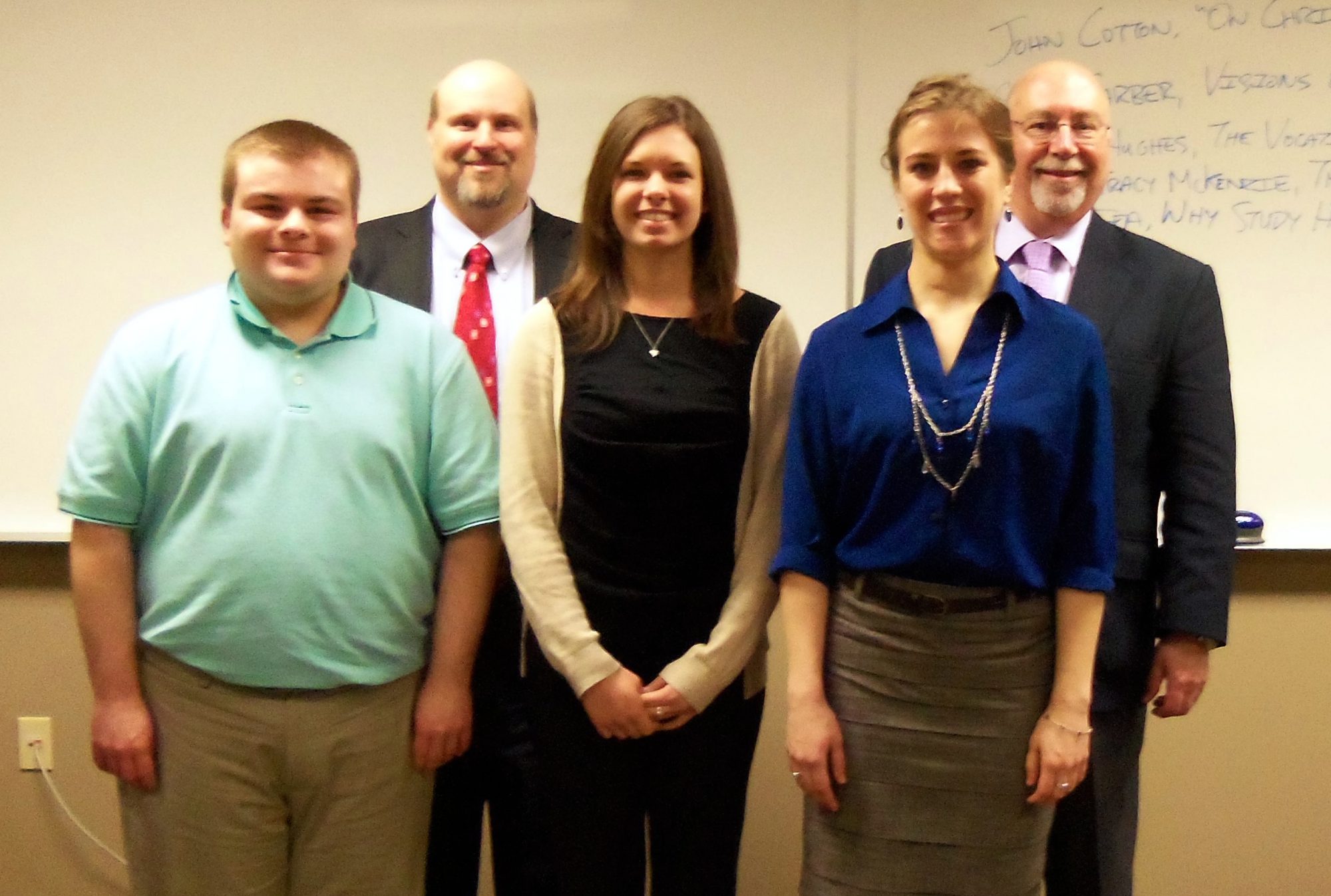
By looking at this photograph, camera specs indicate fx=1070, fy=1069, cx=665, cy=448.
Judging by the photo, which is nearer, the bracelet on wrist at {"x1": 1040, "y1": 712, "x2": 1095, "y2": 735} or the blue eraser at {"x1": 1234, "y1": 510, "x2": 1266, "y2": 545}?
the bracelet on wrist at {"x1": 1040, "y1": 712, "x2": 1095, "y2": 735}

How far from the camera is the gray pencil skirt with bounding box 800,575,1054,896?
1.30 meters

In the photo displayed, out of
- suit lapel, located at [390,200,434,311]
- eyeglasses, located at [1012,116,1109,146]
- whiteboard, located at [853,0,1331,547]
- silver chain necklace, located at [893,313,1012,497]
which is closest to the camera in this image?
silver chain necklace, located at [893,313,1012,497]

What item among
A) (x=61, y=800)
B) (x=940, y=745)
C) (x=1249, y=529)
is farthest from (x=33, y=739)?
(x=1249, y=529)

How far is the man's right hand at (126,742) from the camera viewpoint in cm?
144

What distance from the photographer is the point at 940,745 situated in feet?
4.32

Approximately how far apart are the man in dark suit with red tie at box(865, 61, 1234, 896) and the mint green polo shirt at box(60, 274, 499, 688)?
0.98m

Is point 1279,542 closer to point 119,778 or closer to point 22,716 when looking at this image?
point 119,778

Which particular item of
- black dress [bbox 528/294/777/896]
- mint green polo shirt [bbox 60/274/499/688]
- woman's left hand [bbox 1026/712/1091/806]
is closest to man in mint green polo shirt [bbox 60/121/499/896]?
mint green polo shirt [bbox 60/274/499/688]

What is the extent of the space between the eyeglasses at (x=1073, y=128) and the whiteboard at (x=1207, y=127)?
624 millimetres

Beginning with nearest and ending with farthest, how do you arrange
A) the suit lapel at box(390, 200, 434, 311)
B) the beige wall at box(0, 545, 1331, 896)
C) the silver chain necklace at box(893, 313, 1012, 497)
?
1. the silver chain necklace at box(893, 313, 1012, 497)
2. the suit lapel at box(390, 200, 434, 311)
3. the beige wall at box(0, 545, 1331, 896)

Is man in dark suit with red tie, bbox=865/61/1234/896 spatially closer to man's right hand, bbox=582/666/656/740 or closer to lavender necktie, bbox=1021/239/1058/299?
lavender necktie, bbox=1021/239/1058/299

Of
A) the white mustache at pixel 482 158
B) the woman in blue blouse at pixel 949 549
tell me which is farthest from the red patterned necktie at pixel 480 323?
the woman in blue blouse at pixel 949 549

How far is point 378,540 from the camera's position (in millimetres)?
1447

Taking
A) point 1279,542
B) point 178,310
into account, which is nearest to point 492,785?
point 178,310
